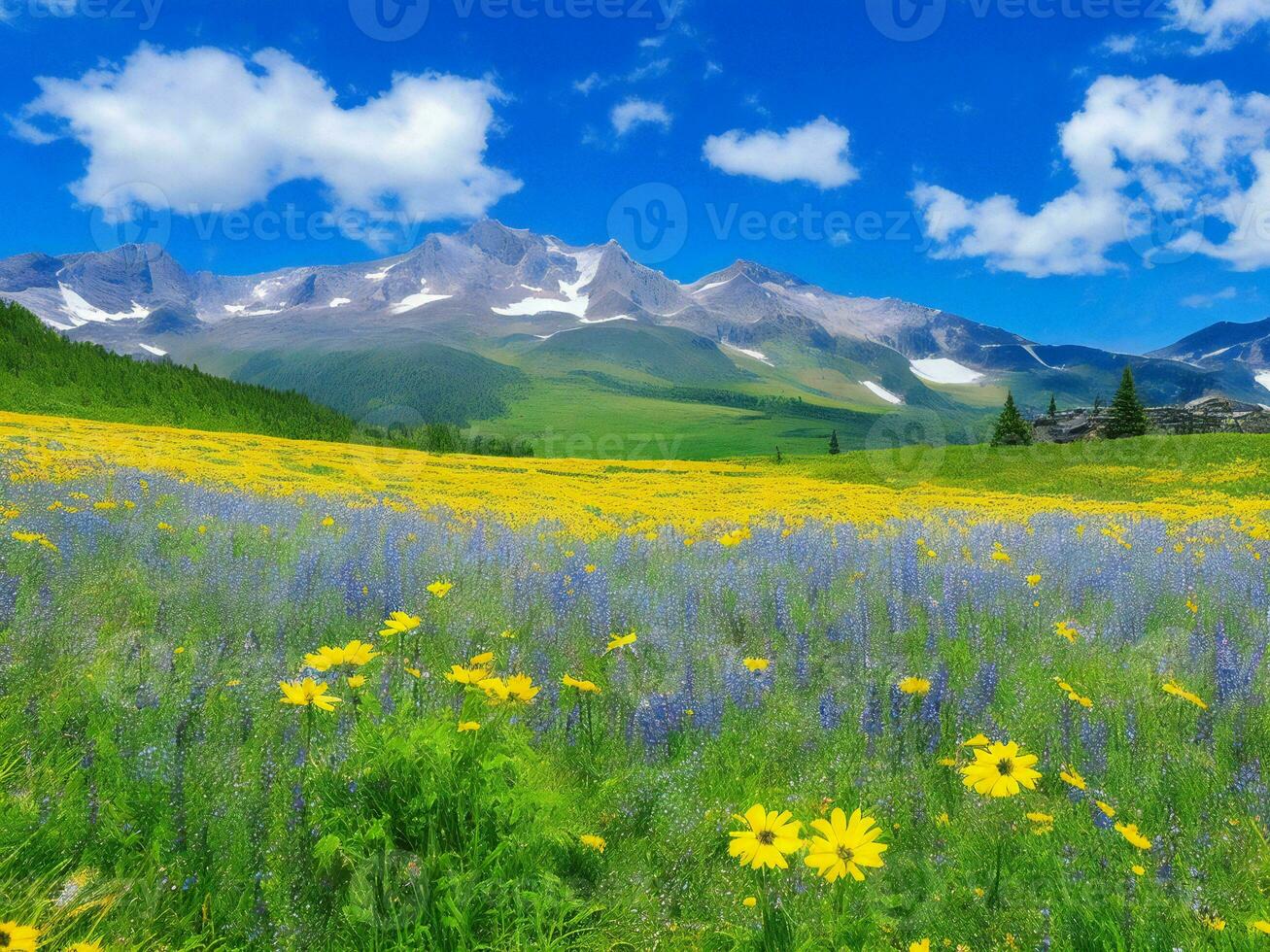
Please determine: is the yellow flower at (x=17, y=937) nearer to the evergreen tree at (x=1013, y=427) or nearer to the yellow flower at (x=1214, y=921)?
the yellow flower at (x=1214, y=921)

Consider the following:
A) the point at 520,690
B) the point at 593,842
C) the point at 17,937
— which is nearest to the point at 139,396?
the point at 520,690

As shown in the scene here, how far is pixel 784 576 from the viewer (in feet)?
23.5

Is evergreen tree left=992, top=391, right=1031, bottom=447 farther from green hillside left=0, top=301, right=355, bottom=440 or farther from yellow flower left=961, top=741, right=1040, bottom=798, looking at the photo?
green hillside left=0, top=301, right=355, bottom=440

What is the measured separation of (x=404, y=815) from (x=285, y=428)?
109 meters

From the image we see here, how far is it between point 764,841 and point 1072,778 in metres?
1.80

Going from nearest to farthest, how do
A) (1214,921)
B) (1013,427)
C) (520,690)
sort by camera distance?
(1214,921)
(520,690)
(1013,427)

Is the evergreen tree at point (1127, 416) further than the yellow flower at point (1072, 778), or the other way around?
the evergreen tree at point (1127, 416)

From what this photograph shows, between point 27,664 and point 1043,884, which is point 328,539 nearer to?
point 27,664

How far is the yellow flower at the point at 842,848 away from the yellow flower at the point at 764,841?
3.1 inches

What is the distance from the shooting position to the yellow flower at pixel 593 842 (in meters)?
2.55

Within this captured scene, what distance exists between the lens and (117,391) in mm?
82812

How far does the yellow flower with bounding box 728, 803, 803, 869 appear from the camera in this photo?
2061 mm

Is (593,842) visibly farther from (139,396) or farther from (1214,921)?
(139,396)

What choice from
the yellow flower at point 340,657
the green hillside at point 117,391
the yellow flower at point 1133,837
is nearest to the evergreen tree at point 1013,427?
the yellow flower at point 1133,837
